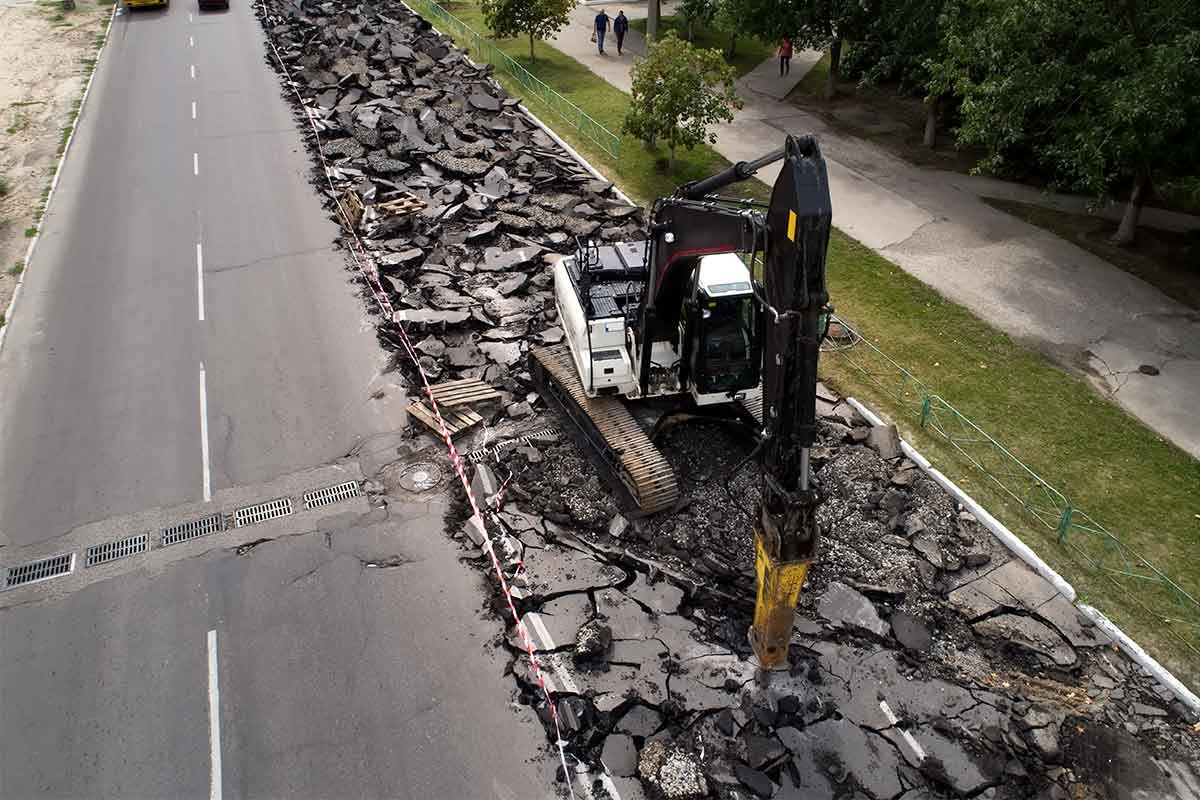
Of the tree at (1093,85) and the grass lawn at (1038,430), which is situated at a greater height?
the tree at (1093,85)

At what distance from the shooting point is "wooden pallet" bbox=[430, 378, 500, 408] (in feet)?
52.7

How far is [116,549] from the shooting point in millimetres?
13172

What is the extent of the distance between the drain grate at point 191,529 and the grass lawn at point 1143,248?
21221mm

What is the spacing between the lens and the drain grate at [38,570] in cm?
1264

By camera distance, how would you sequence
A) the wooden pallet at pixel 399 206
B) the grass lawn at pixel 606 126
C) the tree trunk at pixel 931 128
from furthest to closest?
the tree trunk at pixel 931 128 → the grass lawn at pixel 606 126 → the wooden pallet at pixel 399 206

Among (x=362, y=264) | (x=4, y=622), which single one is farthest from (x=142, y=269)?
(x=4, y=622)

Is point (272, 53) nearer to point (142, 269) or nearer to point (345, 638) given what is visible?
point (142, 269)

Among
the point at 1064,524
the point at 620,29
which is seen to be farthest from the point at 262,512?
the point at 620,29

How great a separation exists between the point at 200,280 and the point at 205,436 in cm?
658

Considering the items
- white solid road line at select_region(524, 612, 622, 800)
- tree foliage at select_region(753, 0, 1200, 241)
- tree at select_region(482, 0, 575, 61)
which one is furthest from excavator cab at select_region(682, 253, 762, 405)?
tree at select_region(482, 0, 575, 61)

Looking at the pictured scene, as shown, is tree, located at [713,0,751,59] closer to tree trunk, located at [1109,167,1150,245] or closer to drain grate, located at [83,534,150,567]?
tree trunk, located at [1109,167,1150,245]

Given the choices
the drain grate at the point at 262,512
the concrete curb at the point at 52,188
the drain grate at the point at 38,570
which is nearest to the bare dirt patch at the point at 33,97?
the concrete curb at the point at 52,188

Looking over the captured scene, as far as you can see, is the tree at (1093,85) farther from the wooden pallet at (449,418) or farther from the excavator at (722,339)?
the wooden pallet at (449,418)

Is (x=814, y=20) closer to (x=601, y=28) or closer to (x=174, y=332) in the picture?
(x=601, y=28)
